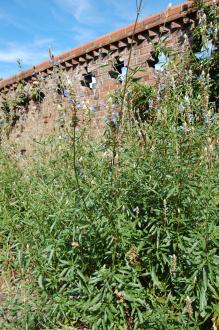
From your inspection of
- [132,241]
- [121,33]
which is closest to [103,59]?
[121,33]

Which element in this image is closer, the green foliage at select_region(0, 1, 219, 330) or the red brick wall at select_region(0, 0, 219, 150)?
the green foliage at select_region(0, 1, 219, 330)

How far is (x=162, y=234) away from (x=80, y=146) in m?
0.98

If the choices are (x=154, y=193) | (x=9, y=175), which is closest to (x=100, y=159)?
(x=154, y=193)

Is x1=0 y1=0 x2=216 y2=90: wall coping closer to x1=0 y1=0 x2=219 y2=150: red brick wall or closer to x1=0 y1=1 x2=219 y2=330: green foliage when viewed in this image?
x1=0 y1=0 x2=219 y2=150: red brick wall

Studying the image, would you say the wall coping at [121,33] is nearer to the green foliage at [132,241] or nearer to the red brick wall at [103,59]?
the red brick wall at [103,59]

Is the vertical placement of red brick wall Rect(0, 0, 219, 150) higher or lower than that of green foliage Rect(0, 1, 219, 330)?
higher

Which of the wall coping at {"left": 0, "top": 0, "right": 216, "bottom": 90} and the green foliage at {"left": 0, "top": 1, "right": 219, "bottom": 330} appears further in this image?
the wall coping at {"left": 0, "top": 0, "right": 216, "bottom": 90}

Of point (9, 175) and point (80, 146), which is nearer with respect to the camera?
point (80, 146)

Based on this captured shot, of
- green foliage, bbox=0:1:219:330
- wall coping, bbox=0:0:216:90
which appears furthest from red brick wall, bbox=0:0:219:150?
green foliage, bbox=0:1:219:330

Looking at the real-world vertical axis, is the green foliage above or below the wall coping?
below

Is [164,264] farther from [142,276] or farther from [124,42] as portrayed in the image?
[124,42]

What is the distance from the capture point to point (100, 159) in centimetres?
330

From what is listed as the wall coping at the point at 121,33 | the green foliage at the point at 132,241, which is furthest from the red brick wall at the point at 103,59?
the green foliage at the point at 132,241

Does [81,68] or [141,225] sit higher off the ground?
[81,68]
